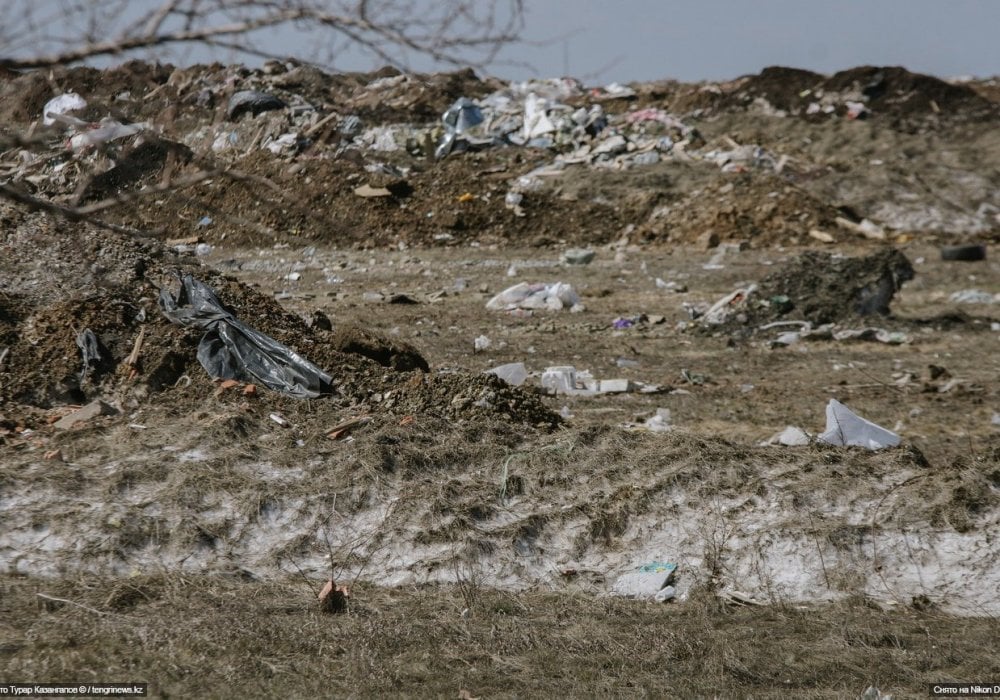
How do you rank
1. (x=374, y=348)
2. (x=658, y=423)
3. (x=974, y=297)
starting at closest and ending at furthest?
1. (x=658, y=423)
2. (x=374, y=348)
3. (x=974, y=297)

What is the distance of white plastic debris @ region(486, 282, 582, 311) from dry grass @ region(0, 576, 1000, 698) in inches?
248

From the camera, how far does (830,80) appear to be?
2030cm

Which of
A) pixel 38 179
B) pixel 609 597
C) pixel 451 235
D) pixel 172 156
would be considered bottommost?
pixel 451 235

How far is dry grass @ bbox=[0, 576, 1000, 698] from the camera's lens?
3.22 meters

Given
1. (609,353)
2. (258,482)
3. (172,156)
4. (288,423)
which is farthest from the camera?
(609,353)

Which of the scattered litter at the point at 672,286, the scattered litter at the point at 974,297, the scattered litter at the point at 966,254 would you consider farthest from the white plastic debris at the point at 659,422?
the scattered litter at the point at 966,254

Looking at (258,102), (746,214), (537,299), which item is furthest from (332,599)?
(258,102)

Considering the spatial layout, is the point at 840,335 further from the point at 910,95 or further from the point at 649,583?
the point at 910,95

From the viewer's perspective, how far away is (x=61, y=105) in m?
2.63

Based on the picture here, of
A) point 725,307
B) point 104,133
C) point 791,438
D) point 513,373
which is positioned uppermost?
point 104,133

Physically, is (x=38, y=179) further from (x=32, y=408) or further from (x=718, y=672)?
(x=718, y=672)

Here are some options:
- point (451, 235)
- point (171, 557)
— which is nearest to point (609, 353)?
point (171, 557)

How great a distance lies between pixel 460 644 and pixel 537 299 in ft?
22.9

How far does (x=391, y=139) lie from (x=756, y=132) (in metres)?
6.39
